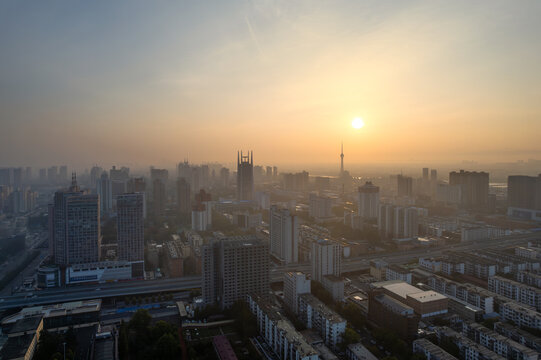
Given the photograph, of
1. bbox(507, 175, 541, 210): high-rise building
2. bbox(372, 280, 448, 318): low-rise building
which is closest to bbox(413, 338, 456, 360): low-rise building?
bbox(372, 280, 448, 318): low-rise building

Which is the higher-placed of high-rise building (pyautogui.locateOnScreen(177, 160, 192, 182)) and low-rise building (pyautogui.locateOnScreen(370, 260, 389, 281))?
high-rise building (pyautogui.locateOnScreen(177, 160, 192, 182))

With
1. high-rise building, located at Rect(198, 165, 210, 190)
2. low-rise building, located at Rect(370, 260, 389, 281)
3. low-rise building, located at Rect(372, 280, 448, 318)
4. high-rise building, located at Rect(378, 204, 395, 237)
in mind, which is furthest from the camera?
high-rise building, located at Rect(198, 165, 210, 190)

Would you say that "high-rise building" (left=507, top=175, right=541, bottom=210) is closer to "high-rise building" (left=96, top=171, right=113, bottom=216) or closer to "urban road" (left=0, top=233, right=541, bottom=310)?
"urban road" (left=0, top=233, right=541, bottom=310)

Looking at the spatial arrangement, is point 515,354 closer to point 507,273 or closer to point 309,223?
point 507,273

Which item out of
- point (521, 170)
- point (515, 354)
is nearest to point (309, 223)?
point (521, 170)

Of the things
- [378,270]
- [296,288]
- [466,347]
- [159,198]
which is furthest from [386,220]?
[159,198]

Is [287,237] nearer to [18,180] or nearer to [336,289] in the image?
[336,289]

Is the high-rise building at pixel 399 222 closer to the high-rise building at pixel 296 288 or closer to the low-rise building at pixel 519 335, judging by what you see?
the low-rise building at pixel 519 335
